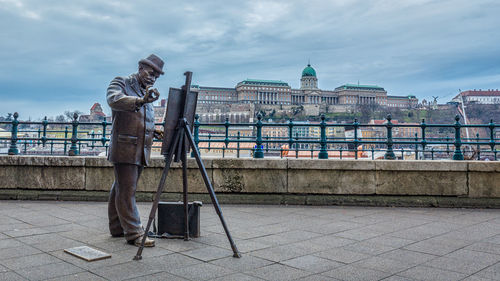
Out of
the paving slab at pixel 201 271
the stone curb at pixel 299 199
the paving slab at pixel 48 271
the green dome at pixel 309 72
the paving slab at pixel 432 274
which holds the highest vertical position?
the green dome at pixel 309 72

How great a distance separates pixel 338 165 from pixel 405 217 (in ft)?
5.20

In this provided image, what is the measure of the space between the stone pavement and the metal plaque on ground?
74mm

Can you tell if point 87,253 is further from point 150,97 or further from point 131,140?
point 150,97

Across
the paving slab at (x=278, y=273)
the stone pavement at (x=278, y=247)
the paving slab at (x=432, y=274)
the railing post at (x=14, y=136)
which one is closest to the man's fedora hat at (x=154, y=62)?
the stone pavement at (x=278, y=247)

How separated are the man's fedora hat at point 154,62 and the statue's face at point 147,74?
43 millimetres

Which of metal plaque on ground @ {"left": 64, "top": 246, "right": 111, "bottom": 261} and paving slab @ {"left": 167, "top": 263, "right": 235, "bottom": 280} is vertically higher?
metal plaque on ground @ {"left": 64, "top": 246, "right": 111, "bottom": 261}

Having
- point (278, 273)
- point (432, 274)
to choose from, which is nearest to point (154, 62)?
point (278, 273)

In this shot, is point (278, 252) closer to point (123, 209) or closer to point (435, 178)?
point (123, 209)

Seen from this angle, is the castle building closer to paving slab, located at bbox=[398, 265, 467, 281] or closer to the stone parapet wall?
the stone parapet wall

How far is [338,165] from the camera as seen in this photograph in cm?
768

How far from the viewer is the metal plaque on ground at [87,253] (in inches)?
156

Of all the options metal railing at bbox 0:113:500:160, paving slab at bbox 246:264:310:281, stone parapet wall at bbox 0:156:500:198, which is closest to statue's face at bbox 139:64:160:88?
metal railing at bbox 0:113:500:160

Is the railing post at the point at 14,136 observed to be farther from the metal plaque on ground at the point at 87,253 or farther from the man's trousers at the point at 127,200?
the metal plaque on ground at the point at 87,253

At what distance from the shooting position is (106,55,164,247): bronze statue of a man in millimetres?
4555
